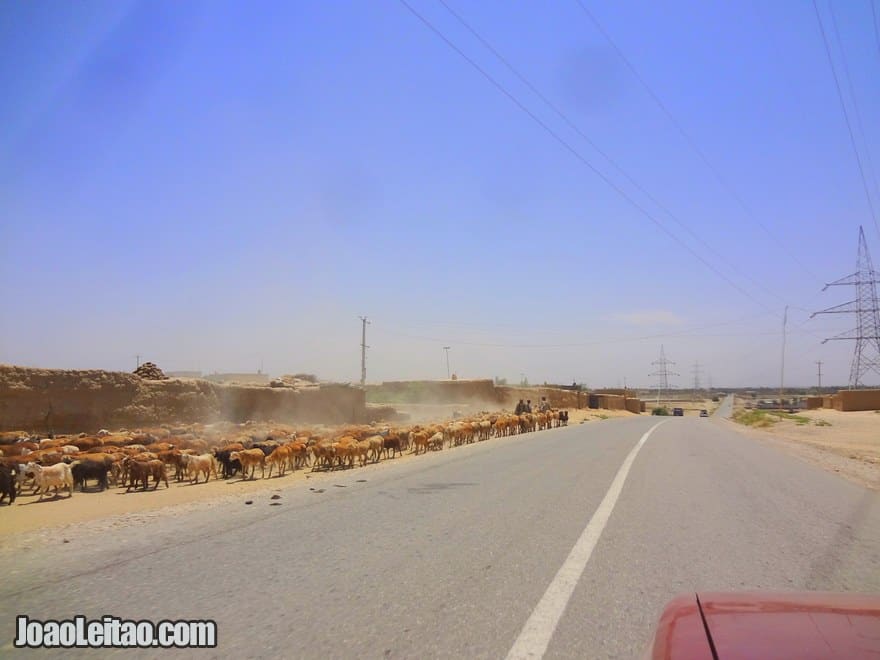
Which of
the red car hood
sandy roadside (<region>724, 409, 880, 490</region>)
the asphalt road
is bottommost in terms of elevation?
sandy roadside (<region>724, 409, 880, 490</region>)

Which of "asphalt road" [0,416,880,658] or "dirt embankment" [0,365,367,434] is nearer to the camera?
"asphalt road" [0,416,880,658]

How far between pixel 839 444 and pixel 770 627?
121ft

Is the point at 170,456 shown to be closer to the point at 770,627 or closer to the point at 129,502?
the point at 129,502

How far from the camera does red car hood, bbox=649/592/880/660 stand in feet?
8.09

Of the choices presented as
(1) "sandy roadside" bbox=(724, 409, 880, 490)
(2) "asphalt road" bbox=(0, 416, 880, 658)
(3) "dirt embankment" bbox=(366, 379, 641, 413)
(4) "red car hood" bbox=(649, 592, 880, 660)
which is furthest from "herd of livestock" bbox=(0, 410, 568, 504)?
(3) "dirt embankment" bbox=(366, 379, 641, 413)

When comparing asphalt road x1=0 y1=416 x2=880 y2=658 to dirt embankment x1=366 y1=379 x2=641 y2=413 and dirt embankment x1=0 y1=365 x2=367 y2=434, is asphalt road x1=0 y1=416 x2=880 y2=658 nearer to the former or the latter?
dirt embankment x1=0 y1=365 x2=367 y2=434

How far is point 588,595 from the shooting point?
243 inches

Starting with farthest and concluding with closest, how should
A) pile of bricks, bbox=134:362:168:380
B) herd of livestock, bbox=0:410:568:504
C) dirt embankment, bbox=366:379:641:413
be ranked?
dirt embankment, bbox=366:379:641:413 → pile of bricks, bbox=134:362:168:380 → herd of livestock, bbox=0:410:568:504

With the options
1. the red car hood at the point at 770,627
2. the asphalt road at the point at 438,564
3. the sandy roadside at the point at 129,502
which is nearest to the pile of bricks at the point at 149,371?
the sandy roadside at the point at 129,502

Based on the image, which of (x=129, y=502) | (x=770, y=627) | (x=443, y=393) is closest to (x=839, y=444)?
(x=129, y=502)

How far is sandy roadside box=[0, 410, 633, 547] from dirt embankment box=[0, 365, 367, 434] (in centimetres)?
1037

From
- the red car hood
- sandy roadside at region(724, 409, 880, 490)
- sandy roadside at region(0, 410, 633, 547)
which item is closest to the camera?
the red car hood

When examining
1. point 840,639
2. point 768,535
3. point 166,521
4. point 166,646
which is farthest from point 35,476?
point 840,639

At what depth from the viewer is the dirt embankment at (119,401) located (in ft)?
81.7
